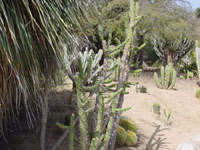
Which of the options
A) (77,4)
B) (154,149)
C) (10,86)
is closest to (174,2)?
(154,149)

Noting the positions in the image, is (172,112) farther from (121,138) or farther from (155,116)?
(121,138)

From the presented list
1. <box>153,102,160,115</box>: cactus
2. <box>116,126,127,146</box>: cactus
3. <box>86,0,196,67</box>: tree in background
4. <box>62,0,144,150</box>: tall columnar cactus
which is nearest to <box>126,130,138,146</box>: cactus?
<box>116,126,127,146</box>: cactus

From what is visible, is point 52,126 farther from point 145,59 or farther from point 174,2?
point 145,59

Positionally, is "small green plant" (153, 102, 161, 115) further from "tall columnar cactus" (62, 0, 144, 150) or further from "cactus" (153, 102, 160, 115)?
"tall columnar cactus" (62, 0, 144, 150)

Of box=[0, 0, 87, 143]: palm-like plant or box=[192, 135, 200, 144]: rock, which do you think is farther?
box=[192, 135, 200, 144]: rock

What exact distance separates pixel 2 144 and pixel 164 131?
3389 mm

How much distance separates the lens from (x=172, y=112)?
7051 mm

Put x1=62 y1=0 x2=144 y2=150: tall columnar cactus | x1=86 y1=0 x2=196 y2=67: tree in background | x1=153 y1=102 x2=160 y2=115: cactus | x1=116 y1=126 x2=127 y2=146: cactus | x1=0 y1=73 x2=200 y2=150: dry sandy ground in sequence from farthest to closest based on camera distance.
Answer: x1=86 y1=0 x2=196 y2=67: tree in background < x1=153 y1=102 x2=160 y2=115: cactus < x1=116 y1=126 x2=127 y2=146: cactus < x1=0 y1=73 x2=200 y2=150: dry sandy ground < x1=62 y1=0 x2=144 y2=150: tall columnar cactus

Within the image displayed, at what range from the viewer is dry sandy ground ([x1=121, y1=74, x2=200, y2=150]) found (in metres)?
5.31

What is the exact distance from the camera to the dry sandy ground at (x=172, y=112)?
5.31m

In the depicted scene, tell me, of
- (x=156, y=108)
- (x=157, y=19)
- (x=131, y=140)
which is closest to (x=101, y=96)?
(x=131, y=140)

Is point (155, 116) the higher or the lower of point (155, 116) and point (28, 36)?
the lower

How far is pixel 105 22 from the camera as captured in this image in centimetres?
1075

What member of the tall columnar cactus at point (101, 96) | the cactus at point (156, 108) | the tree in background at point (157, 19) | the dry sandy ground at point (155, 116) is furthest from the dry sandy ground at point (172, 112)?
the tree in background at point (157, 19)
